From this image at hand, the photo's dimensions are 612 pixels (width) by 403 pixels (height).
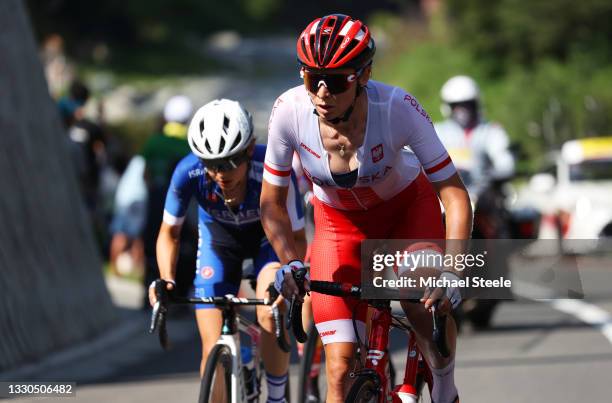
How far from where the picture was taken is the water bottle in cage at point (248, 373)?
8070 millimetres

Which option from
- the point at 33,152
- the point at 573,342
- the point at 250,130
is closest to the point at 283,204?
the point at 250,130

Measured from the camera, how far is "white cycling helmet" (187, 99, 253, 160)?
783cm

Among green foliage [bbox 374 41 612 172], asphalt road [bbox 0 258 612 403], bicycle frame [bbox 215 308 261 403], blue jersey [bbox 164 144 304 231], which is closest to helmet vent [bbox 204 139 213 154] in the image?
blue jersey [bbox 164 144 304 231]

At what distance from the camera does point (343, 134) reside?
679 centimetres

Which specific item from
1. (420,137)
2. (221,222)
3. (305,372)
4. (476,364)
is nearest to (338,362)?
(420,137)

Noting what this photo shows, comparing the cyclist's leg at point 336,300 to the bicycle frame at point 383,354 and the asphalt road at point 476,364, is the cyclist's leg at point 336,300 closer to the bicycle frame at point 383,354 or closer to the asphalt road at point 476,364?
the bicycle frame at point 383,354

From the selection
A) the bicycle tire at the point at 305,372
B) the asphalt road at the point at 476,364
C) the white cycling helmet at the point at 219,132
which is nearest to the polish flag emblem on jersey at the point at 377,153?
the white cycling helmet at the point at 219,132

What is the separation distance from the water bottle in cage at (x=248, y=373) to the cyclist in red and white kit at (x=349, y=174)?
1.07m

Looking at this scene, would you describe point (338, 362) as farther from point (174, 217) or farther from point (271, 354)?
point (174, 217)

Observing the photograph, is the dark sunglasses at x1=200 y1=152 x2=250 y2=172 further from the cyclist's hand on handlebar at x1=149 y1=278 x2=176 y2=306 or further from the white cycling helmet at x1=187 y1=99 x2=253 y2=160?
the cyclist's hand on handlebar at x1=149 y1=278 x2=176 y2=306

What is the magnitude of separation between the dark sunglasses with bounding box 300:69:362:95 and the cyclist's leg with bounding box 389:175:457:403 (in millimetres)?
829

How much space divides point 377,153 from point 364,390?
103cm

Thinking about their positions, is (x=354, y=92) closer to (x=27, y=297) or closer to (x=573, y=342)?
(x=27, y=297)

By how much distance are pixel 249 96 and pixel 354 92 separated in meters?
61.7
